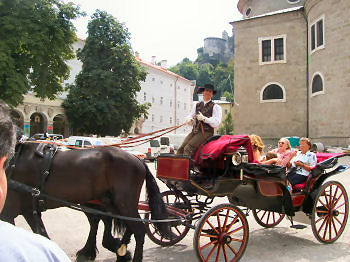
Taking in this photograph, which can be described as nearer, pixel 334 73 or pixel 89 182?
pixel 89 182

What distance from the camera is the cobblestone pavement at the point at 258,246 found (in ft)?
15.9

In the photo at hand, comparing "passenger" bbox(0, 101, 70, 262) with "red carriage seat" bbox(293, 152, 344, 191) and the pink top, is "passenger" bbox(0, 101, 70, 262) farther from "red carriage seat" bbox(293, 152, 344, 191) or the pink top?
the pink top

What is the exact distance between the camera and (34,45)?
15.9 m

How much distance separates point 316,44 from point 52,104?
2595cm

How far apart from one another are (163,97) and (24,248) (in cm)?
5876

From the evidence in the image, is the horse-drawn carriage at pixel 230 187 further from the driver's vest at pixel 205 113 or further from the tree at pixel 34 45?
the tree at pixel 34 45

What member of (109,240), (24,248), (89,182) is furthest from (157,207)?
(24,248)

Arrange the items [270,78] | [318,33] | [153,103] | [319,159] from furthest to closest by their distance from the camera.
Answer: [153,103] → [270,78] → [318,33] → [319,159]

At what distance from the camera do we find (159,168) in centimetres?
538

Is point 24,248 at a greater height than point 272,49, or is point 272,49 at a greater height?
point 272,49

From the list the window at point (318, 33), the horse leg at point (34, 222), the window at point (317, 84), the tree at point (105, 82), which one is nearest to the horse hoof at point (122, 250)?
the horse leg at point (34, 222)

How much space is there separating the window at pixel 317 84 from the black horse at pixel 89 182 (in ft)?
76.8

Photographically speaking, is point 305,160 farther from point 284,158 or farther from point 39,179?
point 39,179

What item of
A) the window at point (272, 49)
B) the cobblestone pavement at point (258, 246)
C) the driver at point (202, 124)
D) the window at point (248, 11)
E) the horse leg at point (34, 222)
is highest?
the window at point (248, 11)
